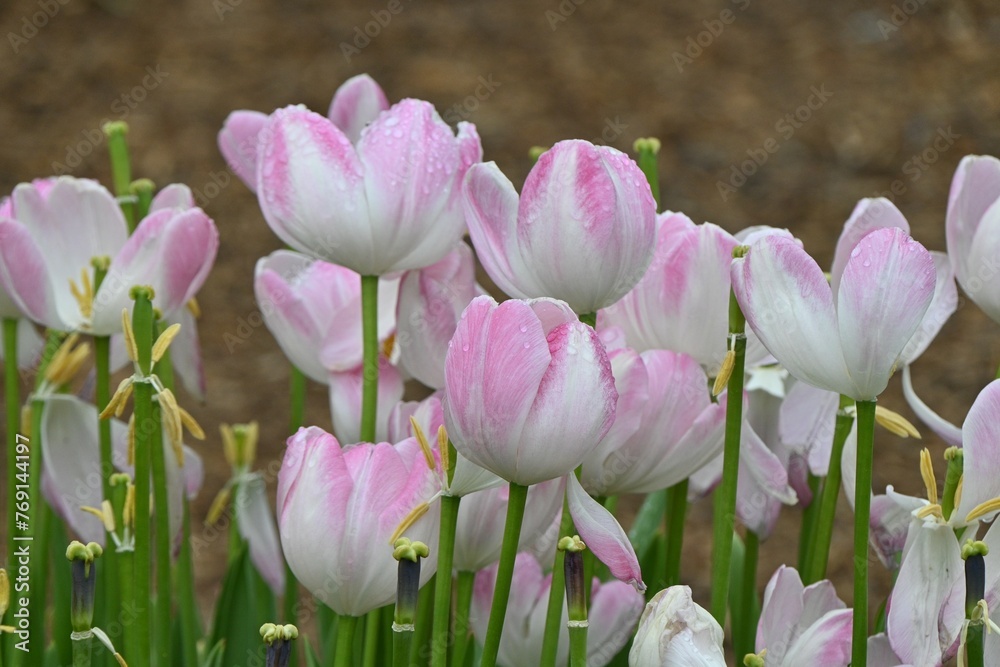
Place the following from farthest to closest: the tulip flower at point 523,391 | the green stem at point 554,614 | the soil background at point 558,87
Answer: the soil background at point 558,87 < the green stem at point 554,614 < the tulip flower at point 523,391

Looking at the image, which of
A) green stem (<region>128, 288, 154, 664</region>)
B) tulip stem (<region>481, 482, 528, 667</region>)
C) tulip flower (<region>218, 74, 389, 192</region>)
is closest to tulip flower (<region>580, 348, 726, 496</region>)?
tulip stem (<region>481, 482, 528, 667</region>)

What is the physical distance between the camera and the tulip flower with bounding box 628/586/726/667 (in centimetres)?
57

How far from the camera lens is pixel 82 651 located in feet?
1.97

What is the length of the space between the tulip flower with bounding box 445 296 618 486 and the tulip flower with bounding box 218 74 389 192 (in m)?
0.40

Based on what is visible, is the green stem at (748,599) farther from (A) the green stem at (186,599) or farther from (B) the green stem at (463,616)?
(A) the green stem at (186,599)

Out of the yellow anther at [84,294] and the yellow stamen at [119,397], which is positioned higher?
the yellow anther at [84,294]

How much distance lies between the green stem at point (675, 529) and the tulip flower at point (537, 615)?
0.04 metres

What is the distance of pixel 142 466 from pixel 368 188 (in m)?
0.21

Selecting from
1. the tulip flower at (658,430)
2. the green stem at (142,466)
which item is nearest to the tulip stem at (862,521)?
the tulip flower at (658,430)

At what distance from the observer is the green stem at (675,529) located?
2.59 feet

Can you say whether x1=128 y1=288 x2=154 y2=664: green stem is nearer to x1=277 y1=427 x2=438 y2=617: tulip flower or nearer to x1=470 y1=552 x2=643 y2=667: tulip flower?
x1=277 y1=427 x2=438 y2=617: tulip flower

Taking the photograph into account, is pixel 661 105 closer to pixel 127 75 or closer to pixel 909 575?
pixel 127 75

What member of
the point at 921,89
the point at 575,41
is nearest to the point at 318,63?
the point at 575,41

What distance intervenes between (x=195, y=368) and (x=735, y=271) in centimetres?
48
